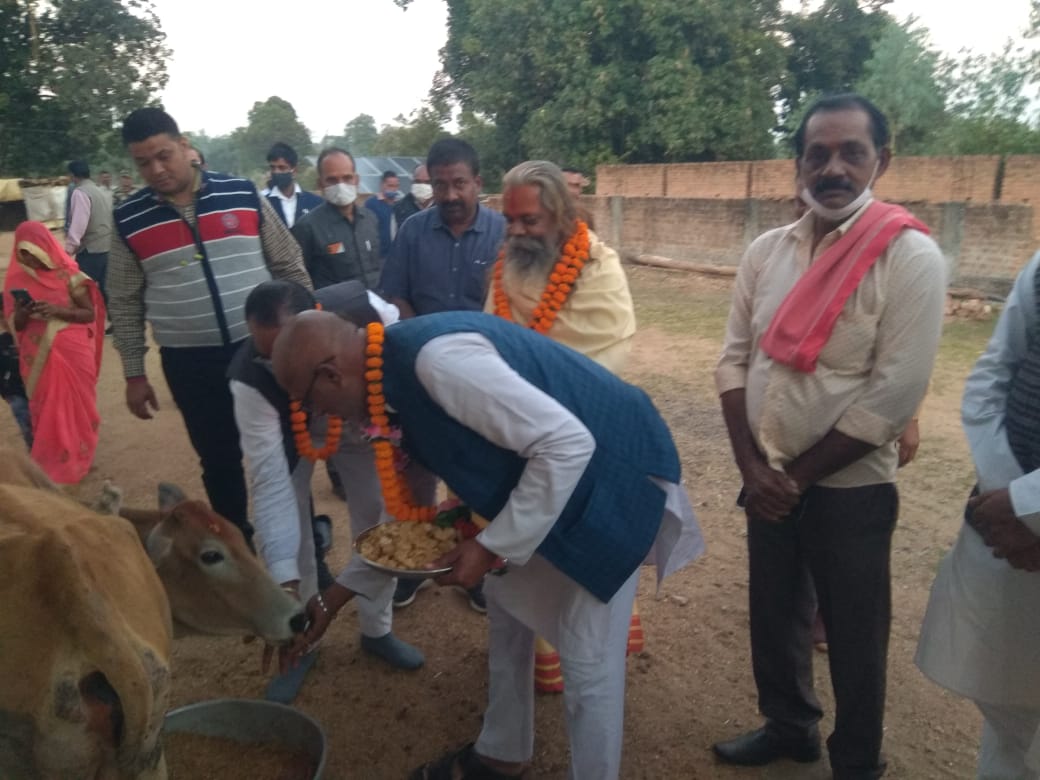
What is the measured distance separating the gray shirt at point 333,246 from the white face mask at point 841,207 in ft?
11.5

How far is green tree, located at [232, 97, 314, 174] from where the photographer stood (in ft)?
177

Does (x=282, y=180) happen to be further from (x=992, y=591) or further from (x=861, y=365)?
(x=992, y=591)

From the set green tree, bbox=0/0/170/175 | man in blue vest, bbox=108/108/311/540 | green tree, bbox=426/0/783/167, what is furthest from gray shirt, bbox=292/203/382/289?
green tree, bbox=0/0/170/175

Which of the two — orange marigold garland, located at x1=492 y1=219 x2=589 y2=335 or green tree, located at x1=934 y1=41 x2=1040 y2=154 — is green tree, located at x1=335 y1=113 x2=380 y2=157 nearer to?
green tree, located at x1=934 y1=41 x2=1040 y2=154

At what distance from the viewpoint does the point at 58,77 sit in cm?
2277

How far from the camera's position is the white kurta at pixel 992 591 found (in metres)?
2.17

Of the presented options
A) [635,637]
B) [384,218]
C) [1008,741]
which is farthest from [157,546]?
[384,218]

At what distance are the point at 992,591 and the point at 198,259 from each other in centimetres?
327

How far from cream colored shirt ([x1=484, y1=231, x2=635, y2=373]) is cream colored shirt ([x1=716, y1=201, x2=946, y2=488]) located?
0.90 meters

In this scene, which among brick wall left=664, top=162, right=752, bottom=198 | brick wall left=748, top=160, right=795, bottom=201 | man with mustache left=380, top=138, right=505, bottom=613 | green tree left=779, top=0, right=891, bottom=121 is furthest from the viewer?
green tree left=779, top=0, right=891, bottom=121

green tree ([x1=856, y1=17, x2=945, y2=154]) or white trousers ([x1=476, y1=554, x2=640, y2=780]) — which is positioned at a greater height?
green tree ([x1=856, y1=17, x2=945, y2=154])

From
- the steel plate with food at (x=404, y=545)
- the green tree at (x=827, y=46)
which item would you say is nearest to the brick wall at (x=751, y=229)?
the steel plate with food at (x=404, y=545)

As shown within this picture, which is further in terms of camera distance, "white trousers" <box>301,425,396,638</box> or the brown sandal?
"white trousers" <box>301,425,396,638</box>

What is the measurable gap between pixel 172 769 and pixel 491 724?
105cm
